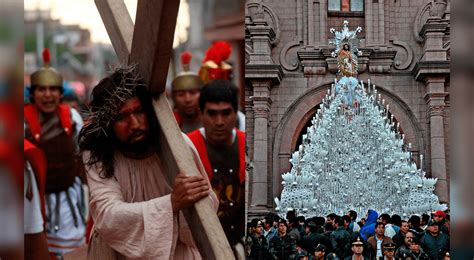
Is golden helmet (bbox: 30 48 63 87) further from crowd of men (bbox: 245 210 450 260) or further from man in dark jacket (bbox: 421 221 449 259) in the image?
man in dark jacket (bbox: 421 221 449 259)

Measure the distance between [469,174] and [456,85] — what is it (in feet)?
0.88

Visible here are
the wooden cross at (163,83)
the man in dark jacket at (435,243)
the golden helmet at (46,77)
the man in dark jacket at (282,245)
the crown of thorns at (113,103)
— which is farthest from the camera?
the golden helmet at (46,77)

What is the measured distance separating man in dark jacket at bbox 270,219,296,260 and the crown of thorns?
1.29m

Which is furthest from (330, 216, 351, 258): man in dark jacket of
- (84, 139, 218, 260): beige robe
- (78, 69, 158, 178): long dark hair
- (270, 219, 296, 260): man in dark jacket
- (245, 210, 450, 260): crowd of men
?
(78, 69, 158, 178): long dark hair

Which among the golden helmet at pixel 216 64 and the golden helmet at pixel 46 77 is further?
the golden helmet at pixel 46 77

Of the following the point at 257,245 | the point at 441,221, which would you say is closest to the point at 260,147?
the point at 257,245

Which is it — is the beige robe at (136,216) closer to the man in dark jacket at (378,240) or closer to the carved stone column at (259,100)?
the carved stone column at (259,100)

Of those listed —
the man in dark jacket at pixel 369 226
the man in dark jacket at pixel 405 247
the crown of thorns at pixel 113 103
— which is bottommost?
the man in dark jacket at pixel 405 247

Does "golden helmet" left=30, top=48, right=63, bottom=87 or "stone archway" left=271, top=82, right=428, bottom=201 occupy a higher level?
"golden helmet" left=30, top=48, right=63, bottom=87

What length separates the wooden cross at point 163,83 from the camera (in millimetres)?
2684

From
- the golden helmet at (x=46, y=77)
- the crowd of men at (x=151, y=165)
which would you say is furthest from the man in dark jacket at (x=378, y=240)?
the golden helmet at (x=46, y=77)

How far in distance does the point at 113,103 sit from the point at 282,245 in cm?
139

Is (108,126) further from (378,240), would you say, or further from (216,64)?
(378,240)

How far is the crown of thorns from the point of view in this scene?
2846mm
